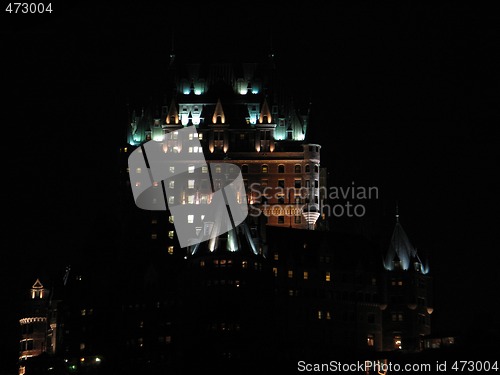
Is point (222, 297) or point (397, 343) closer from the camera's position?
point (222, 297)

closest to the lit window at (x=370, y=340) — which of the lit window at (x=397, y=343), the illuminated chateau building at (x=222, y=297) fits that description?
the illuminated chateau building at (x=222, y=297)

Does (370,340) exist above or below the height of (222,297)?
below

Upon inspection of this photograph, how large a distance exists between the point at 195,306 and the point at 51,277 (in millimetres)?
23147

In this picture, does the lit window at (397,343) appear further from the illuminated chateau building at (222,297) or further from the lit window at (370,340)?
the lit window at (370,340)

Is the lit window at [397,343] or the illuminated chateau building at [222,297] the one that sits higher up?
the illuminated chateau building at [222,297]

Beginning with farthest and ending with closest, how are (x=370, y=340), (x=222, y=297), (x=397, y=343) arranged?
(x=397, y=343), (x=370, y=340), (x=222, y=297)

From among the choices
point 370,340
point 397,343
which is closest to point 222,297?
point 370,340

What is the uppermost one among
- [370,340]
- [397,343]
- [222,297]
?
[222,297]

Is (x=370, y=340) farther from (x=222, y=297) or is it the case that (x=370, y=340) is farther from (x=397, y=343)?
(x=222, y=297)

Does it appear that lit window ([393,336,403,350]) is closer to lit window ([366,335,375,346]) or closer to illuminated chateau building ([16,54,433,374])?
illuminated chateau building ([16,54,433,374])

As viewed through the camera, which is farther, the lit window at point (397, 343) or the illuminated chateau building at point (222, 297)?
the lit window at point (397, 343)

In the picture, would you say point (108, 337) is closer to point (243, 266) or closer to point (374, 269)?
point (243, 266)

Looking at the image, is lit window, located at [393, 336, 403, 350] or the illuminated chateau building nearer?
the illuminated chateau building

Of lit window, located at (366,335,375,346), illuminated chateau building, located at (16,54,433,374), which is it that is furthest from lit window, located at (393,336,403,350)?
lit window, located at (366,335,375,346)
